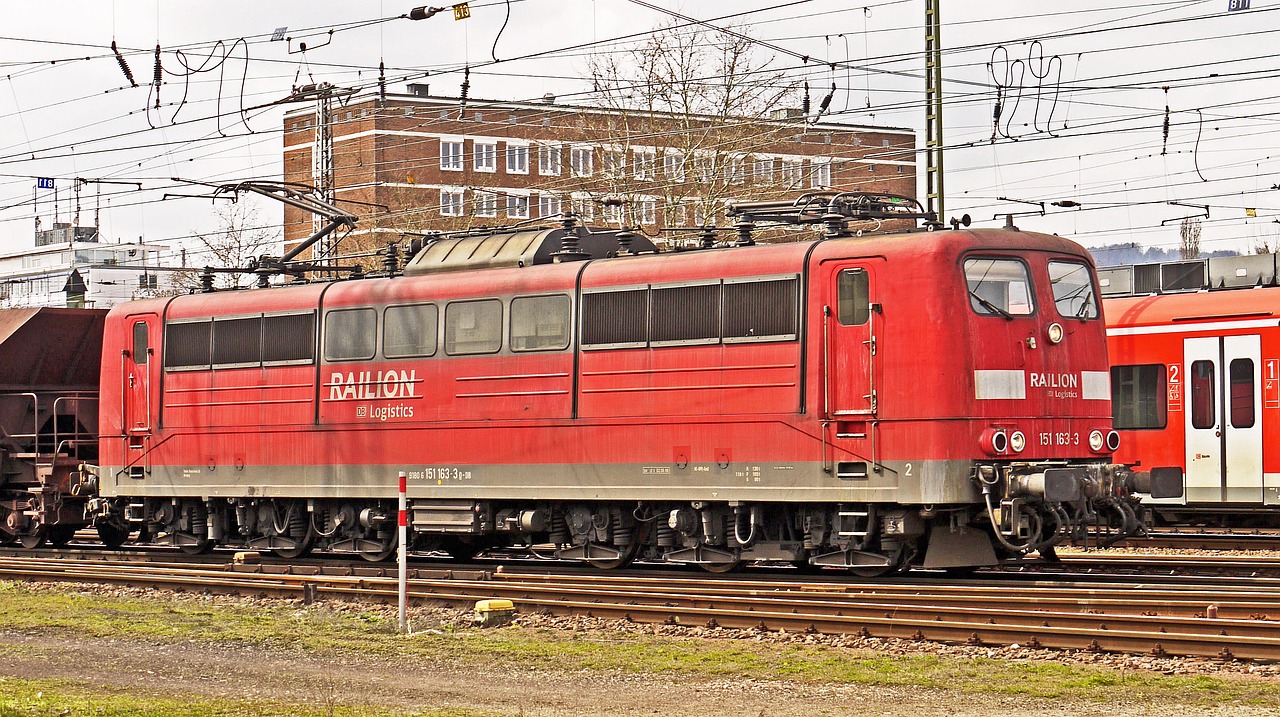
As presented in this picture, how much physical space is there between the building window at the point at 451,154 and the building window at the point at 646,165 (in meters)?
30.7

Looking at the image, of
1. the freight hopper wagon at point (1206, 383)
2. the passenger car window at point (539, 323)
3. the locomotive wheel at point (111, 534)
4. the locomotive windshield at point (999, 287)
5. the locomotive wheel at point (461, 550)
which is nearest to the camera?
the locomotive windshield at point (999, 287)

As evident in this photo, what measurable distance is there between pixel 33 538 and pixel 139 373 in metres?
3.83

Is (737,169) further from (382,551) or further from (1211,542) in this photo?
(382,551)

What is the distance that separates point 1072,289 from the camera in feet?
58.4

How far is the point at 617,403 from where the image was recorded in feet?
61.4

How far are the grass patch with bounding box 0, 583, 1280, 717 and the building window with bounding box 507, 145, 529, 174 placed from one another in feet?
193

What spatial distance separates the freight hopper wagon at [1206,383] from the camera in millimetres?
23125

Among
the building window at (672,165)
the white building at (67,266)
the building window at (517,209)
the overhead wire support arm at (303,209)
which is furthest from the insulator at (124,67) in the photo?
the white building at (67,266)

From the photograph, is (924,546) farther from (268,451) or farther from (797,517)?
(268,451)

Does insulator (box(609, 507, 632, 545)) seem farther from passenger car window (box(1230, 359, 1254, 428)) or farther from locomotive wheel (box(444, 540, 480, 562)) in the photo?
passenger car window (box(1230, 359, 1254, 428))

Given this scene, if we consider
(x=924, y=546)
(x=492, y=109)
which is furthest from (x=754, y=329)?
(x=492, y=109)

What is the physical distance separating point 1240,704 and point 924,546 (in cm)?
724

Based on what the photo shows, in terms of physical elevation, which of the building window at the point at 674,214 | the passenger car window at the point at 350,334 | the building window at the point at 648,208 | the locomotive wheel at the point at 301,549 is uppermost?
the building window at the point at 648,208

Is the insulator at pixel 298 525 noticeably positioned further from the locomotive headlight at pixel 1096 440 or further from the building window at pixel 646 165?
the building window at pixel 646 165
